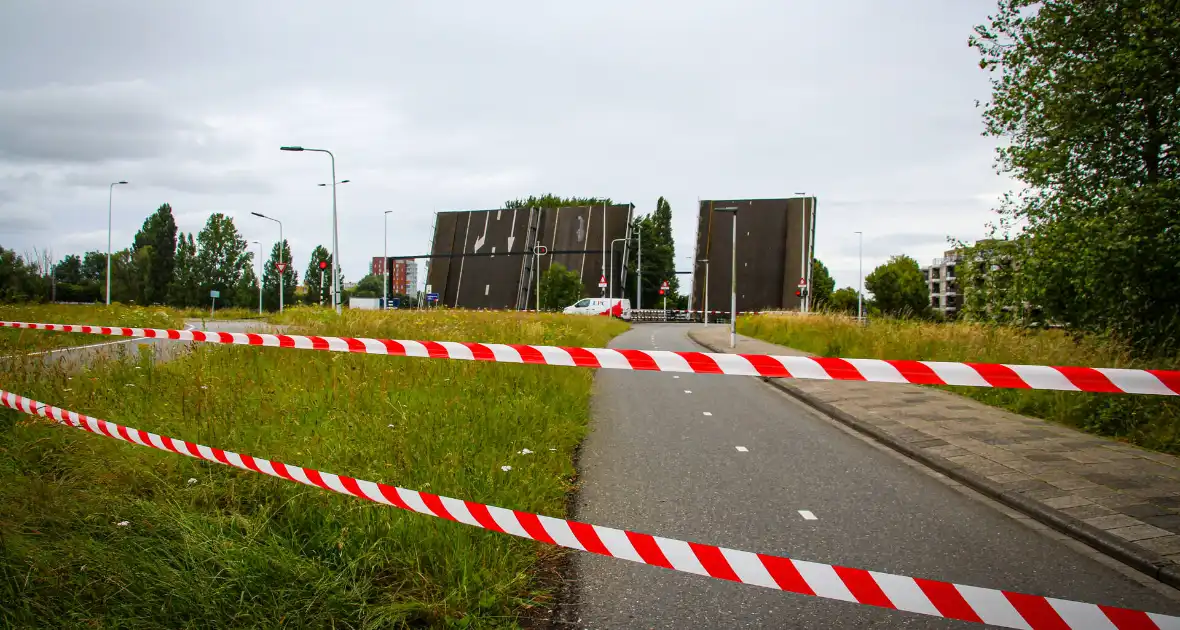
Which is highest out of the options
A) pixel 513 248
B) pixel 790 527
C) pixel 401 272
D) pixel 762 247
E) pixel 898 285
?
pixel 513 248

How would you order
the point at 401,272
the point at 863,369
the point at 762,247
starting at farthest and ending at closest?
→ the point at 401,272, the point at 762,247, the point at 863,369

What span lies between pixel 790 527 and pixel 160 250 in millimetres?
72001

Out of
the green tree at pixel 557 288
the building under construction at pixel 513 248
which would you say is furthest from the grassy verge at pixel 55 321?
the green tree at pixel 557 288

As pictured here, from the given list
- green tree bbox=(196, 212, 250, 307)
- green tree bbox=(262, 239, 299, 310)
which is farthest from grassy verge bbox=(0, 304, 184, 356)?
green tree bbox=(262, 239, 299, 310)

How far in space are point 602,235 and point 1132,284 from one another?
32285 mm

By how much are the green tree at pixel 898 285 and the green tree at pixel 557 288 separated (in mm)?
25842

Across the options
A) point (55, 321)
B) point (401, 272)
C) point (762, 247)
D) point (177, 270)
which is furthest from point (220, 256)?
point (55, 321)

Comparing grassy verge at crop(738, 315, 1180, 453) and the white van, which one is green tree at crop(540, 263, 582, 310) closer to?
the white van

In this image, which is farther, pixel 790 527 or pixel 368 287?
pixel 368 287

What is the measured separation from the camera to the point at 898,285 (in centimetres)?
5250

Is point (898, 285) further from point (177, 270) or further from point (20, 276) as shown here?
point (177, 270)

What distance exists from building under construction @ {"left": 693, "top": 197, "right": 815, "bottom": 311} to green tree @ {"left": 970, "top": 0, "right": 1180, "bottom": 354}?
20.0 meters

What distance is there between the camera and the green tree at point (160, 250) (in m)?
59.9

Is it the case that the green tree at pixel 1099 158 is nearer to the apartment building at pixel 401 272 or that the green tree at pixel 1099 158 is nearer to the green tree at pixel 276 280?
the apartment building at pixel 401 272
